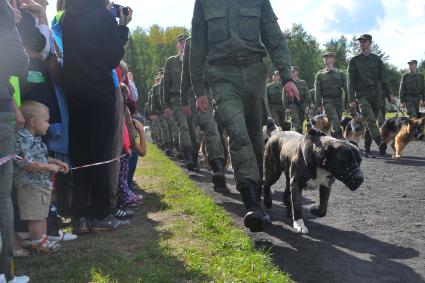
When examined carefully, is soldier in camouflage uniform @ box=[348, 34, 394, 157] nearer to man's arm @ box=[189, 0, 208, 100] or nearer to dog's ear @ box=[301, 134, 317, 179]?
man's arm @ box=[189, 0, 208, 100]

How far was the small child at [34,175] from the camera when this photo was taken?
362 centimetres

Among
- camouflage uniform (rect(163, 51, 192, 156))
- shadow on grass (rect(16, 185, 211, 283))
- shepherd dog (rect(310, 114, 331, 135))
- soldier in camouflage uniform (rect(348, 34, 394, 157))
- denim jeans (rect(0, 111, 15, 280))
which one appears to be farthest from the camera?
shepherd dog (rect(310, 114, 331, 135))

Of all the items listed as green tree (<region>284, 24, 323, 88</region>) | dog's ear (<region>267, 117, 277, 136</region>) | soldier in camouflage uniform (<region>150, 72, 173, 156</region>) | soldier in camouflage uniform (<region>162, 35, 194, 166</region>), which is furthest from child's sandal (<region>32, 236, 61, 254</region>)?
green tree (<region>284, 24, 323, 88</region>)

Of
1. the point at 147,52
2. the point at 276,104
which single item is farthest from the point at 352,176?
the point at 147,52

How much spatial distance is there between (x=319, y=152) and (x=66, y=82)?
97.3 inches

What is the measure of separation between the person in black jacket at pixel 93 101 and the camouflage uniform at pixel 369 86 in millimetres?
7643

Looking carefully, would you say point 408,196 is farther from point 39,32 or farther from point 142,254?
point 39,32

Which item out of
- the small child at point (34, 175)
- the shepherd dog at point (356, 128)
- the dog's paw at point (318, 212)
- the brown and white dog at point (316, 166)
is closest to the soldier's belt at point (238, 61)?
the brown and white dog at point (316, 166)

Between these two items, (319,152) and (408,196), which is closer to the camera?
(319,152)

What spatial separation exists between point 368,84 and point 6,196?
952 centimetres

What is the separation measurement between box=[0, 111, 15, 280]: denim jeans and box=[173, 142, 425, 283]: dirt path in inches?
74.6

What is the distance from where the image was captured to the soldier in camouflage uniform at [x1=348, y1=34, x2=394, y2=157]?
35.2ft

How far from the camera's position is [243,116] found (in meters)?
4.58

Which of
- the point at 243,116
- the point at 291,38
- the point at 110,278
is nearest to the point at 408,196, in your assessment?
the point at 243,116
